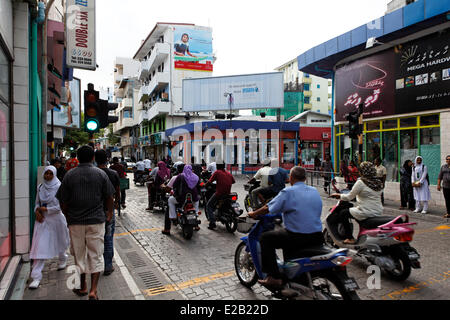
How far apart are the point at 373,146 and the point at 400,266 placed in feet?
35.9

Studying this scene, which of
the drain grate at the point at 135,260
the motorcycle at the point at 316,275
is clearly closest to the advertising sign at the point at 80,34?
the drain grate at the point at 135,260

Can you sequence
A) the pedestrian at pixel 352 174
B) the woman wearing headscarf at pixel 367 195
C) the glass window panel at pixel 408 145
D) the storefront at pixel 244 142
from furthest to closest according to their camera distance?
the storefront at pixel 244 142, the glass window panel at pixel 408 145, the pedestrian at pixel 352 174, the woman wearing headscarf at pixel 367 195

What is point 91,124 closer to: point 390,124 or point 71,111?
point 390,124

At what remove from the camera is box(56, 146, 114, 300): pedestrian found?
3893mm

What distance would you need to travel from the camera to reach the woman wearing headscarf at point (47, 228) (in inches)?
180

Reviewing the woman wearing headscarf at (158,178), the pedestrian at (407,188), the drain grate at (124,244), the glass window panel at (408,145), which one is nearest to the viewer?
the drain grate at (124,244)

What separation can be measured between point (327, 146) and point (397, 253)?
28.5m

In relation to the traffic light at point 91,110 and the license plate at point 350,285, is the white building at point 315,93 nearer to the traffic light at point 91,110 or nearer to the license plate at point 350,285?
the traffic light at point 91,110

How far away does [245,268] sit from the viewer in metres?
4.43

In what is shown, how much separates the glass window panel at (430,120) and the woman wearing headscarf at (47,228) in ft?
39.6

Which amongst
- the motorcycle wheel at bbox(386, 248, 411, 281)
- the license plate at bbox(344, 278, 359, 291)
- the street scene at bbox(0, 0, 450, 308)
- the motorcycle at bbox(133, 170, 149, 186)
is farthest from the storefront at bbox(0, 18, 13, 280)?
the motorcycle at bbox(133, 170, 149, 186)

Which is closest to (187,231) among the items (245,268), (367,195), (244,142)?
(245,268)

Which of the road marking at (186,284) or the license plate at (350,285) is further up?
the license plate at (350,285)
